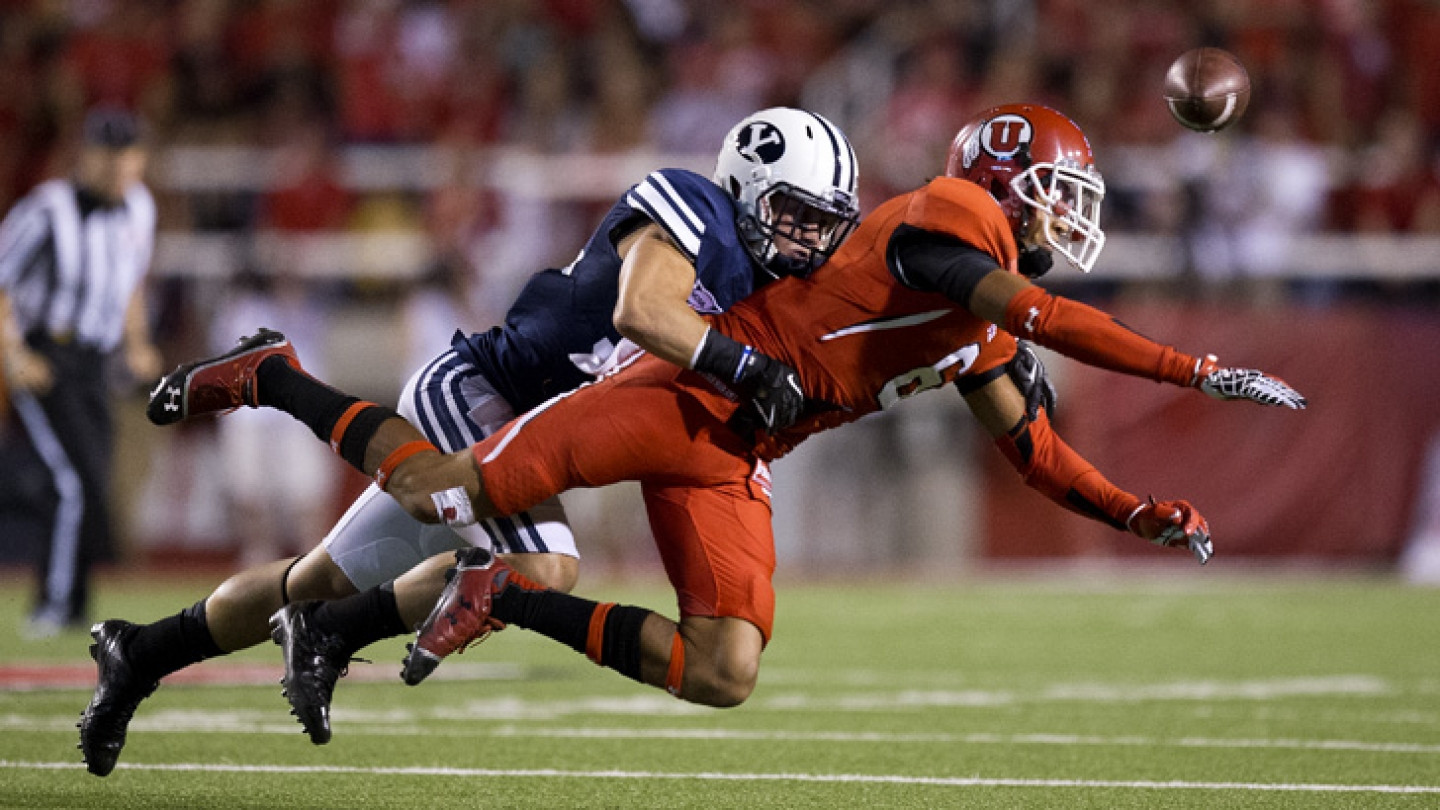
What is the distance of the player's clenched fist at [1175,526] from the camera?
175 inches

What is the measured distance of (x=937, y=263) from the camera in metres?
4.02

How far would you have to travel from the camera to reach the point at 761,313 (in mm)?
4309

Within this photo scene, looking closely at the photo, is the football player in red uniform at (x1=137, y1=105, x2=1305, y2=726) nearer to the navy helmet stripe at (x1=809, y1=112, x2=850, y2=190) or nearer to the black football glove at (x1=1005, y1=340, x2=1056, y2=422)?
the navy helmet stripe at (x1=809, y1=112, x2=850, y2=190)

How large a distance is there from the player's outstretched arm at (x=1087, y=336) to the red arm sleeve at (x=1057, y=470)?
2.62 ft

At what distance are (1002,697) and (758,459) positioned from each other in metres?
2.23

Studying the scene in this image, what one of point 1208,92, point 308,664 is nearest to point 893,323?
point 1208,92

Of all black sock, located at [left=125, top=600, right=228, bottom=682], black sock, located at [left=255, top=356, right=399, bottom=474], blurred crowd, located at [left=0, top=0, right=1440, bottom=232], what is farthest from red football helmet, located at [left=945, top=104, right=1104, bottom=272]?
blurred crowd, located at [left=0, top=0, right=1440, bottom=232]

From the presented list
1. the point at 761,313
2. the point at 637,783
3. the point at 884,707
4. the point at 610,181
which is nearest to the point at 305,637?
the point at 637,783

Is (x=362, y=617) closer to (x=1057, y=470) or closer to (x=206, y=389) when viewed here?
(x=206, y=389)

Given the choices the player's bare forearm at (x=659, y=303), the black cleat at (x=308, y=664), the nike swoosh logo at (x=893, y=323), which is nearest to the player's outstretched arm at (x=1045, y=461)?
the nike swoosh logo at (x=893, y=323)

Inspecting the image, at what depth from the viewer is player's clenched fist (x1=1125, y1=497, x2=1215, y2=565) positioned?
4.44 m

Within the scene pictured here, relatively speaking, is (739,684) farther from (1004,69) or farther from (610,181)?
(1004,69)

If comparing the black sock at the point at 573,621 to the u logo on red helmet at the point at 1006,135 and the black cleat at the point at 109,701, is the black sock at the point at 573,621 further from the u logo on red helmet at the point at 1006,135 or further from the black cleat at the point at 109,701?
the u logo on red helmet at the point at 1006,135

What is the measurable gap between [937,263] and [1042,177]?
542 mm
